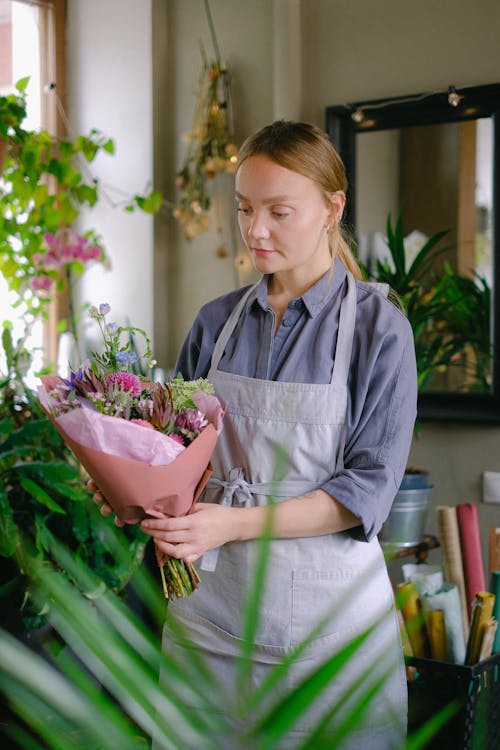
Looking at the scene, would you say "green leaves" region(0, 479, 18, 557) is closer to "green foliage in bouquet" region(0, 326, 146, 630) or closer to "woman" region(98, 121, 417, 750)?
"green foliage in bouquet" region(0, 326, 146, 630)

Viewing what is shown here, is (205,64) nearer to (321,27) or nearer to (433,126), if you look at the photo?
(321,27)

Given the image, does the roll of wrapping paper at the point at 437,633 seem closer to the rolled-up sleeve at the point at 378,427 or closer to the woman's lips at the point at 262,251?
the rolled-up sleeve at the point at 378,427

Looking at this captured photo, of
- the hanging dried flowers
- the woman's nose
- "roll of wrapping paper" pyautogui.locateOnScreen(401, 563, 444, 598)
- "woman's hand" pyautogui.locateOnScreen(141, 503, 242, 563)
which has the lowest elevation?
"roll of wrapping paper" pyautogui.locateOnScreen(401, 563, 444, 598)

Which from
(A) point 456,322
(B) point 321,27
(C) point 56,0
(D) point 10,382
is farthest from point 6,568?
(C) point 56,0

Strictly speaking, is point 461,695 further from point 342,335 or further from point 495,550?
point 342,335

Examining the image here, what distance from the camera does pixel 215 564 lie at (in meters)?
1.59

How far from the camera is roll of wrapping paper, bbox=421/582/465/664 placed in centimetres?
213

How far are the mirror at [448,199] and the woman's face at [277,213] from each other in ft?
4.19

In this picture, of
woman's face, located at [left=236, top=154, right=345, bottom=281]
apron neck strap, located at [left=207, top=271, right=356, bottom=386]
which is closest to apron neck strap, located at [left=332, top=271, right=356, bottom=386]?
apron neck strap, located at [left=207, top=271, right=356, bottom=386]

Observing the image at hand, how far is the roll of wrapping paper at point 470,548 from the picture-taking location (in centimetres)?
233

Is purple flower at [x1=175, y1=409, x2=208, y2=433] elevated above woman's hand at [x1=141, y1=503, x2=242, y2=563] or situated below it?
above

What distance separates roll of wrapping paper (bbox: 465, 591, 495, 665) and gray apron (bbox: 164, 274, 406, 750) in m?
0.56

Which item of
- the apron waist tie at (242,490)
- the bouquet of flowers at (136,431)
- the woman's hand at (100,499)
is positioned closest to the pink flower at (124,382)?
the bouquet of flowers at (136,431)

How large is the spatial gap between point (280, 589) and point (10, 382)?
4.90 feet
